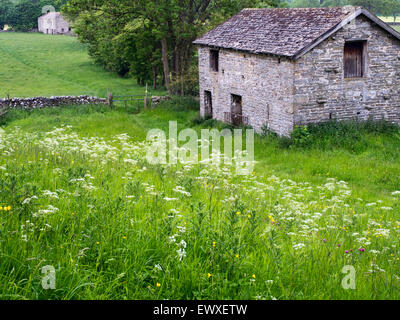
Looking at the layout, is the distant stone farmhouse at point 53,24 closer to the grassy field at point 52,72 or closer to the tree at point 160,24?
the grassy field at point 52,72

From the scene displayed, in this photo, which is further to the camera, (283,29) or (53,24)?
(53,24)

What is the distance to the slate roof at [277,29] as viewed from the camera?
18320mm

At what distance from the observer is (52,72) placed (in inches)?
1811

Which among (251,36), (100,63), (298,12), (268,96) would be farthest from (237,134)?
(100,63)

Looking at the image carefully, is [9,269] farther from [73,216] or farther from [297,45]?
[297,45]

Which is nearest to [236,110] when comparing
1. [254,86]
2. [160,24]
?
[254,86]

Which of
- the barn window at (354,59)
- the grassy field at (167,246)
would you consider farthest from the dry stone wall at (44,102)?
the grassy field at (167,246)

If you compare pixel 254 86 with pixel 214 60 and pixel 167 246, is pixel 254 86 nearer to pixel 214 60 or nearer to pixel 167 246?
pixel 214 60

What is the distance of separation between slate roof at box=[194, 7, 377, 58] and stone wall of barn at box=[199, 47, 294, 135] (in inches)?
17.0

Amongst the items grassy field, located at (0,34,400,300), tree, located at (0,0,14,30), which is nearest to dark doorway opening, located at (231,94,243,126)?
grassy field, located at (0,34,400,300)

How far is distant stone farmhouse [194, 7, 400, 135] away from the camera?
1834cm

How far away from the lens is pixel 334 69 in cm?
1869

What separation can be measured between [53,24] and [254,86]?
221 ft

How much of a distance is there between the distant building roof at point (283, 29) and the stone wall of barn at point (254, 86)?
1.54 feet
